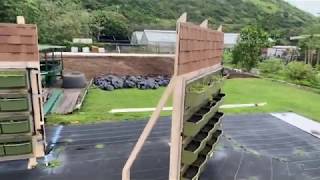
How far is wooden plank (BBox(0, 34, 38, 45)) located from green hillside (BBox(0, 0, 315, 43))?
19.2 meters

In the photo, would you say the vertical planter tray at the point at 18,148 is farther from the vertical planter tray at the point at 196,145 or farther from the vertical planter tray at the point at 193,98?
the vertical planter tray at the point at 193,98

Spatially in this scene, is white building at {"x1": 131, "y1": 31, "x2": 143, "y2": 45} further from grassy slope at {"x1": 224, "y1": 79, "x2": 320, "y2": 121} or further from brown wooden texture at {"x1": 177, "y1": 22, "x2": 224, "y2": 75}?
brown wooden texture at {"x1": 177, "y1": 22, "x2": 224, "y2": 75}

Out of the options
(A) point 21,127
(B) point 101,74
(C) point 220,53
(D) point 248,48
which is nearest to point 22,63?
(A) point 21,127

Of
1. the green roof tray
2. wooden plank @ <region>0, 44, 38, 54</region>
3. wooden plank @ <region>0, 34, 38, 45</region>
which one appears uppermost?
wooden plank @ <region>0, 34, 38, 45</region>

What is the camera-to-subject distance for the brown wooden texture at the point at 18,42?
180 inches

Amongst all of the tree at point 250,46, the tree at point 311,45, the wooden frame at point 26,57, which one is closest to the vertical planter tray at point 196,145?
the wooden frame at point 26,57

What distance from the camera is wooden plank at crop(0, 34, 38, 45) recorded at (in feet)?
15.0

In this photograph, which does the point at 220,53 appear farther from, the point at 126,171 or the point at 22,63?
the point at 22,63

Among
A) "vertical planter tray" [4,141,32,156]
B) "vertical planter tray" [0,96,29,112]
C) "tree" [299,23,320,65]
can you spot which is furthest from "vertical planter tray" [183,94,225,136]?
"tree" [299,23,320,65]

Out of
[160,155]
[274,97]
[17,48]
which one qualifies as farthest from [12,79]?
[274,97]

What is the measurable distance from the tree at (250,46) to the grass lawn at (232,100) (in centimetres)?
436

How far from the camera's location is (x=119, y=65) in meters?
19.3

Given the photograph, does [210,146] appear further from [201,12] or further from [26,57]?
[201,12]

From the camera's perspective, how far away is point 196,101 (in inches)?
146
